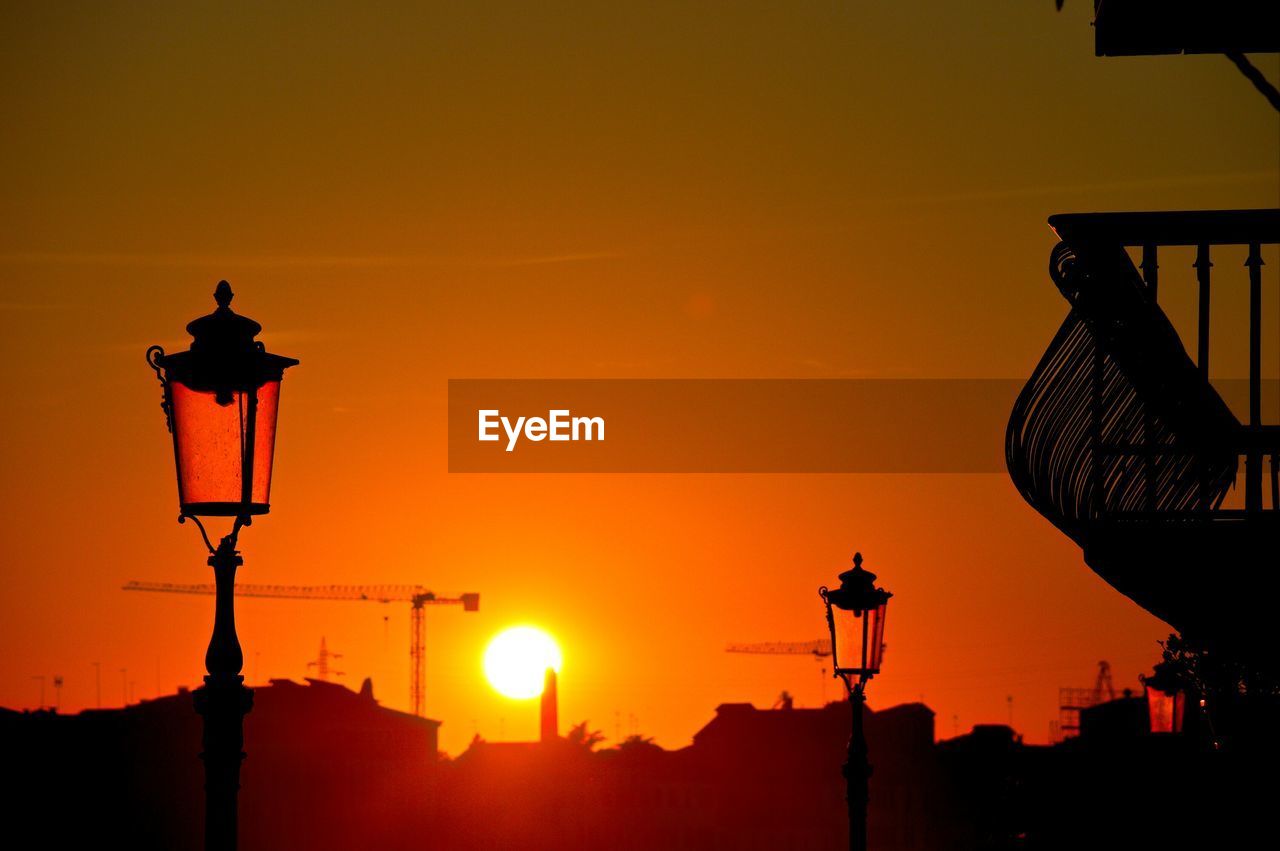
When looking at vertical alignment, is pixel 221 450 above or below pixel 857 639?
above

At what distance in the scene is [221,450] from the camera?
444 inches

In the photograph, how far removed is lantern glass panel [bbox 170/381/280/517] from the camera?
11.3 metres

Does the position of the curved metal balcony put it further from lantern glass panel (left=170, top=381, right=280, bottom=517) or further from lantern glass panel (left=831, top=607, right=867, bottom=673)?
lantern glass panel (left=831, top=607, right=867, bottom=673)

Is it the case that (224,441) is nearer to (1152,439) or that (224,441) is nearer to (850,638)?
(1152,439)

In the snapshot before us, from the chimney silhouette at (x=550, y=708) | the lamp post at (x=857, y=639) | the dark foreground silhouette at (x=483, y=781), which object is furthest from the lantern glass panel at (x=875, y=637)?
the chimney silhouette at (x=550, y=708)

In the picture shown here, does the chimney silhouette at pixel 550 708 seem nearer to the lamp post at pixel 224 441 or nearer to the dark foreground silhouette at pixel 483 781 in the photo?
the dark foreground silhouette at pixel 483 781

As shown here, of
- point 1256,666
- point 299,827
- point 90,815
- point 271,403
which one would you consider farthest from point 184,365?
point 299,827

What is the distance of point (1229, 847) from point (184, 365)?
24.9 ft

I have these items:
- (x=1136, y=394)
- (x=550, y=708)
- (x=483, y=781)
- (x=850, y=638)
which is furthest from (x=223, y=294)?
(x=550, y=708)

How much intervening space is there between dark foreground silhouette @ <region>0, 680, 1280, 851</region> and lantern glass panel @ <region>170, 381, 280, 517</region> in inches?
2670

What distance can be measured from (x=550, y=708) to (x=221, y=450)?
429 ft

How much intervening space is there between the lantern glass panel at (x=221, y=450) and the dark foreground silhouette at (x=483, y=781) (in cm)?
6782

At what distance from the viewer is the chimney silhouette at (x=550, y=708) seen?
139 m

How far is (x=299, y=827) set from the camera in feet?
354
